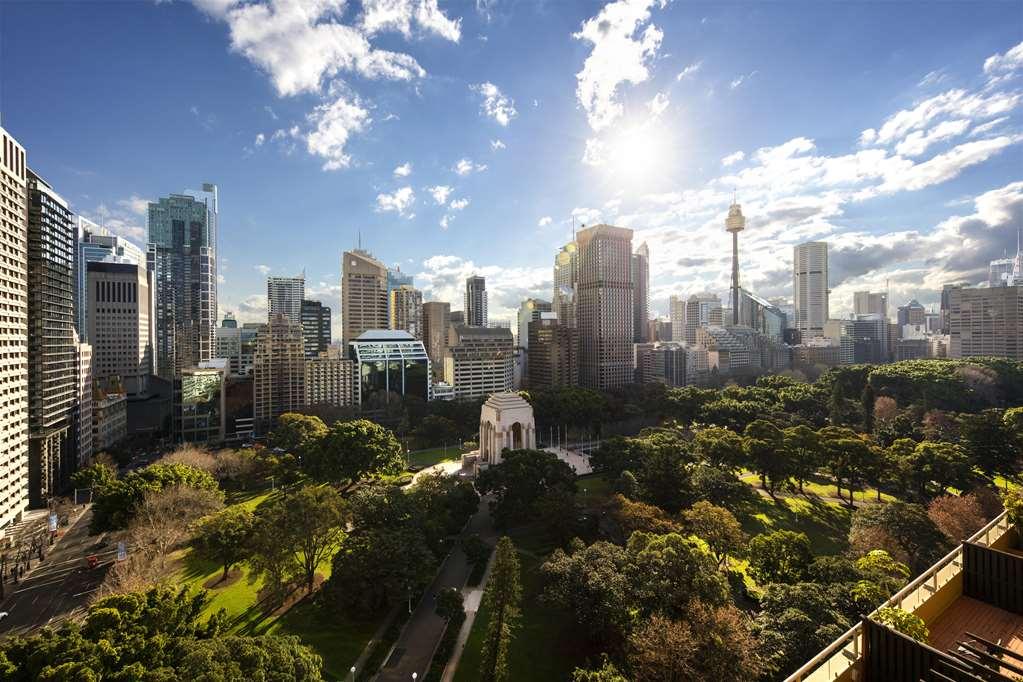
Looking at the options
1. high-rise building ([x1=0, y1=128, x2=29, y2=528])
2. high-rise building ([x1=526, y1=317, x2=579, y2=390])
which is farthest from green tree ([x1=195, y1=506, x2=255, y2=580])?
high-rise building ([x1=526, y1=317, x2=579, y2=390])

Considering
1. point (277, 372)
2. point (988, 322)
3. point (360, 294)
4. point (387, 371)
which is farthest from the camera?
point (360, 294)

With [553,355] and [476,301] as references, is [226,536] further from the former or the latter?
[476,301]

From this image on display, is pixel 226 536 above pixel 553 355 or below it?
below

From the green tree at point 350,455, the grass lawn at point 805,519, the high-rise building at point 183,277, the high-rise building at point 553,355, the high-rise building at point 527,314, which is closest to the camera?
the grass lawn at point 805,519

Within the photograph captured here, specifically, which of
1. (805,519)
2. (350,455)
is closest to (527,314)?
(350,455)

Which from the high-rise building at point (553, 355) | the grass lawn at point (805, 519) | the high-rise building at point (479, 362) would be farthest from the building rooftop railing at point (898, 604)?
the high-rise building at point (553, 355)

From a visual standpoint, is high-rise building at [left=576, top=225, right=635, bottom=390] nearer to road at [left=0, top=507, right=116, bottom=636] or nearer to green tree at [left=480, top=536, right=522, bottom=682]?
green tree at [left=480, top=536, right=522, bottom=682]

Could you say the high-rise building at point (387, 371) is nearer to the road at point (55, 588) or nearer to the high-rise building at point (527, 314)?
the road at point (55, 588)
